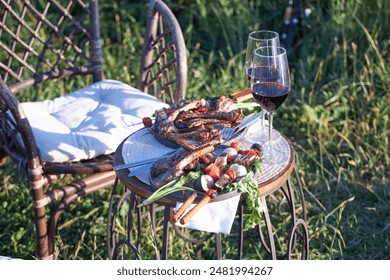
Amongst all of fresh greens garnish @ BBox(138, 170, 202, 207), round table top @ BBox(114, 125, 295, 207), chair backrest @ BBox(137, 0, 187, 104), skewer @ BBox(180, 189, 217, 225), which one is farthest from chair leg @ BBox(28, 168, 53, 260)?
skewer @ BBox(180, 189, 217, 225)

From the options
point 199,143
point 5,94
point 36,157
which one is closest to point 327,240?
point 199,143

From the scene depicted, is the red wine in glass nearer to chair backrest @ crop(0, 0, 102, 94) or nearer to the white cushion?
the white cushion

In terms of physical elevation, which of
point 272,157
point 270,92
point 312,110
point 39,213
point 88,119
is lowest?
point 312,110

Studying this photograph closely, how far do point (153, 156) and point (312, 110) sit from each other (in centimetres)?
157

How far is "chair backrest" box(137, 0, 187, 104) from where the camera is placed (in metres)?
2.50

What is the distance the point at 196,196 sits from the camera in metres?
1.65

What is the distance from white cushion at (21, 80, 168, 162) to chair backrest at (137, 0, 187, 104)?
0.11 metres

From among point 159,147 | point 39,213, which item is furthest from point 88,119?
point 159,147

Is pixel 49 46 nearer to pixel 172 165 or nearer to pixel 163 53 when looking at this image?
pixel 163 53

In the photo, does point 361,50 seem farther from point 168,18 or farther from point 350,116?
point 168,18

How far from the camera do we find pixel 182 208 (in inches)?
62.9

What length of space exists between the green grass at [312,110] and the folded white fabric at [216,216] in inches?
26.7
